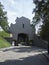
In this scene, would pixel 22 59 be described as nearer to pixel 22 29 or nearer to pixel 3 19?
pixel 3 19

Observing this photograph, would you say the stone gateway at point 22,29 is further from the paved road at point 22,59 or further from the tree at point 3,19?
the paved road at point 22,59

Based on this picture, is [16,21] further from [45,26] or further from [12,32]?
[45,26]

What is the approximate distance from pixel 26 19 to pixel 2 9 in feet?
55.6

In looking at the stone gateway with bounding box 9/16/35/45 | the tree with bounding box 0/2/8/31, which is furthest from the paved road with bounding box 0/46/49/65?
the stone gateway with bounding box 9/16/35/45

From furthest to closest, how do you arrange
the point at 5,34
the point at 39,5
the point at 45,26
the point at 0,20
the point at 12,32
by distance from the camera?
1. the point at 12,32
2. the point at 5,34
3. the point at 0,20
4. the point at 39,5
5. the point at 45,26

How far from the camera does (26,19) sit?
265ft

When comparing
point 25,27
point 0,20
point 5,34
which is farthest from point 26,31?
point 0,20

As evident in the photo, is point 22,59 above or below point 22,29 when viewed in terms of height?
below

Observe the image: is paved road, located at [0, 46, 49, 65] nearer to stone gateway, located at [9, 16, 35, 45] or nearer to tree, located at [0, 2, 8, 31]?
tree, located at [0, 2, 8, 31]

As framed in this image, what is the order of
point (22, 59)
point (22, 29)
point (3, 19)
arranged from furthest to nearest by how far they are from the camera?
point (22, 29) → point (3, 19) → point (22, 59)

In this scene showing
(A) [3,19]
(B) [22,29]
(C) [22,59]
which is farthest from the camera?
(B) [22,29]

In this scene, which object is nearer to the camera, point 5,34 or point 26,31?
point 5,34

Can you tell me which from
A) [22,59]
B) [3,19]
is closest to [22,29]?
[3,19]

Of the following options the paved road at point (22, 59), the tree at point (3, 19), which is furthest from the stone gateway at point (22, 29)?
the paved road at point (22, 59)
